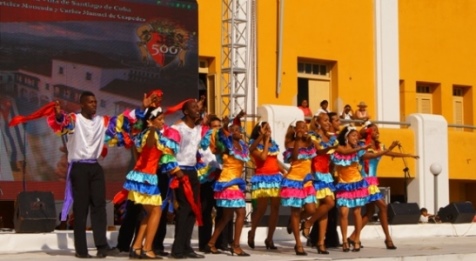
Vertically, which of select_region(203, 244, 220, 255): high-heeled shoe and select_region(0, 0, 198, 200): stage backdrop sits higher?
select_region(0, 0, 198, 200): stage backdrop

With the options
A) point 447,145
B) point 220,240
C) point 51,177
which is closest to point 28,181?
point 51,177

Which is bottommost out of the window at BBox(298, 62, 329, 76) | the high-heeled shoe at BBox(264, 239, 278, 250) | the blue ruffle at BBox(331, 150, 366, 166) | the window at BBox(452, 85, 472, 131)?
the high-heeled shoe at BBox(264, 239, 278, 250)

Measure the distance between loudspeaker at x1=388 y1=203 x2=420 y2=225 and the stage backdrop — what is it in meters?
4.22

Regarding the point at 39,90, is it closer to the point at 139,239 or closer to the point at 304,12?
the point at 139,239

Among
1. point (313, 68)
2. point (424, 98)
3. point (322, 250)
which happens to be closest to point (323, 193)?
point (322, 250)

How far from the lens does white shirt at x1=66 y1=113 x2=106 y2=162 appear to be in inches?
511

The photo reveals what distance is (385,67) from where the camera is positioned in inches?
1110

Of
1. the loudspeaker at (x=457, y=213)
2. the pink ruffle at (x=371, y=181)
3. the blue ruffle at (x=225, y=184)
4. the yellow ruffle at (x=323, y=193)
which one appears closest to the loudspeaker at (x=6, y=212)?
the blue ruffle at (x=225, y=184)

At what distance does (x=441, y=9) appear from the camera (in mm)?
29828

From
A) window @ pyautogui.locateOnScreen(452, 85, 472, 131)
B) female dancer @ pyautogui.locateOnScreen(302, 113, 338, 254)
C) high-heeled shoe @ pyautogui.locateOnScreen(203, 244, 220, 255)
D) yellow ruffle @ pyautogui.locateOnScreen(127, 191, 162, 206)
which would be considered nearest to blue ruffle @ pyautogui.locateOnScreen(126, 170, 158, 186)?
yellow ruffle @ pyautogui.locateOnScreen(127, 191, 162, 206)

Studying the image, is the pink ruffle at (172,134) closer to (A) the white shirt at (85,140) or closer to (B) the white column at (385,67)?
(A) the white shirt at (85,140)

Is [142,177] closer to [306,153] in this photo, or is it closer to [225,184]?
[225,184]

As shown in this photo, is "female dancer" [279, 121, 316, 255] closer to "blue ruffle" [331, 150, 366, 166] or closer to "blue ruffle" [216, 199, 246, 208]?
"blue ruffle" [331, 150, 366, 166]

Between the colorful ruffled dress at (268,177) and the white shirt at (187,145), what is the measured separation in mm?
1317
